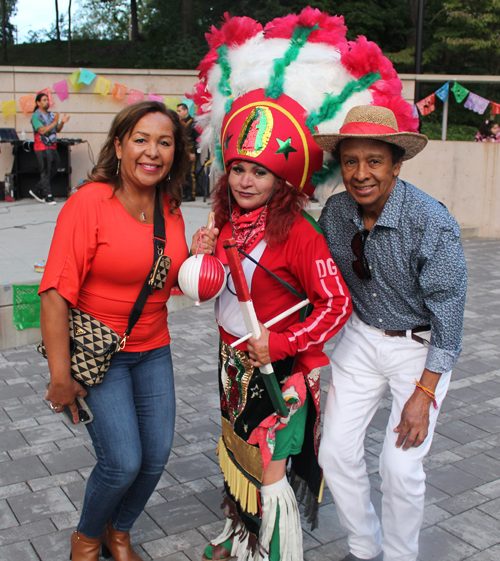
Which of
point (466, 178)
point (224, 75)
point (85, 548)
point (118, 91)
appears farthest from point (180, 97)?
point (85, 548)

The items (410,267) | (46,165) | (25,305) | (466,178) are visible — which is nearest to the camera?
(410,267)

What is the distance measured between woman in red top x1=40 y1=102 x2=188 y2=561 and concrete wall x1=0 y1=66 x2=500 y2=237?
956cm

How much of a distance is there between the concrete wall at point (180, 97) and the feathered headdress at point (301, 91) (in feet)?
30.1

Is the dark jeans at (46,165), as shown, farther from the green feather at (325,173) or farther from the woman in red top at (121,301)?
the green feather at (325,173)

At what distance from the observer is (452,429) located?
12.7 feet

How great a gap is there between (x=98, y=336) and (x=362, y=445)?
3.80 ft

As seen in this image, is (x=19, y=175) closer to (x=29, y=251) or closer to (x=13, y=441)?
(x=29, y=251)

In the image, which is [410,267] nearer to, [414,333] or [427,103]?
[414,333]

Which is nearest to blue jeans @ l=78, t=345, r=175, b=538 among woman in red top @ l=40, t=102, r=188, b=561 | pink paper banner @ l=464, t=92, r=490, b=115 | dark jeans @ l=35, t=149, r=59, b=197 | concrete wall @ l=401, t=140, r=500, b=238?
woman in red top @ l=40, t=102, r=188, b=561

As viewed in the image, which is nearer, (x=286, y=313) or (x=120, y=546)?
(x=286, y=313)

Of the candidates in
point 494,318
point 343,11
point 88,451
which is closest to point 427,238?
point 88,451

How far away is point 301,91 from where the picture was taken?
2412mm

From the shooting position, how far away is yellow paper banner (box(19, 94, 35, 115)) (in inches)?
486

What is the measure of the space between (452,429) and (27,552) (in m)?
2.62
